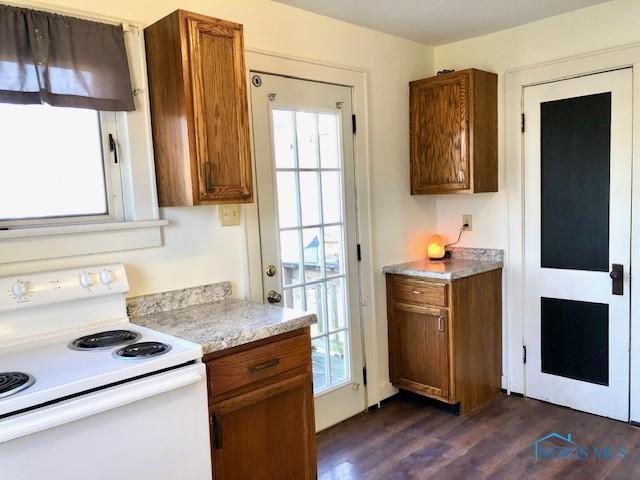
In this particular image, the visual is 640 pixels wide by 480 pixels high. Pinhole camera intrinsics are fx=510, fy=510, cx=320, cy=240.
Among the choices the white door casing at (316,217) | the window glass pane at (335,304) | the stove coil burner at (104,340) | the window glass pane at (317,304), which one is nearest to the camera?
the stove coil burner at (104,340)

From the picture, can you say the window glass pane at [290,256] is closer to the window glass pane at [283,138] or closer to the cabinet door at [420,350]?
the window glass pane at [283,138]

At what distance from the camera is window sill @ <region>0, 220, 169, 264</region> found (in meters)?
1.83

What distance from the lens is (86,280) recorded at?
6.36 feet

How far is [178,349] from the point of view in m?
1.68

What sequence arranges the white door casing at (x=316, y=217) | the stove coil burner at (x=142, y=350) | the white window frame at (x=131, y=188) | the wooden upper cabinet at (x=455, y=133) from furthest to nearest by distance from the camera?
the wooden upper cabinet at (x=455, y=133) < the white door casing at (x=316, y=217) < the white window frame at (x=131, y=188) < the stove coil burner at (x=142, y=350)

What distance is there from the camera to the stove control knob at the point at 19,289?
1782 mm

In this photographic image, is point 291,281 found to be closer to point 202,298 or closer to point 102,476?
point 202,298

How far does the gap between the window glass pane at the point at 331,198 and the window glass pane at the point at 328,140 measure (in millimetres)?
68

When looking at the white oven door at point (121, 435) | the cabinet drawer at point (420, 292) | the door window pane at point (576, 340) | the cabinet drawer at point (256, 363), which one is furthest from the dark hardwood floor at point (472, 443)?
the white oven door at point (121, 435)

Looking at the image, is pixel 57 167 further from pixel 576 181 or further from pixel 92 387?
pixel 576 181

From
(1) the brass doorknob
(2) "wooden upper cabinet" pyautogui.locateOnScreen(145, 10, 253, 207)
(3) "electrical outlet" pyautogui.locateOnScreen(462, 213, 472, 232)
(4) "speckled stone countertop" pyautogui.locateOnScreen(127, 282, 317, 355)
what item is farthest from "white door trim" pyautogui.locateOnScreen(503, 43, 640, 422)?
(2) "wooden upper cabinet" pyautogui.locateOnScreen(145, 10, 253, 207)

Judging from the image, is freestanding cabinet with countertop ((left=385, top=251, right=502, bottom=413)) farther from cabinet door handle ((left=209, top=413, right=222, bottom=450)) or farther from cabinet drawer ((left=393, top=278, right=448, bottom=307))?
cabinet door handle ((left=209, top=413, right=222, bottom=450))

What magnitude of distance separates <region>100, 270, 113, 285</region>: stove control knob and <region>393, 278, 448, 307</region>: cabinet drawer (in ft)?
Result: 5.96

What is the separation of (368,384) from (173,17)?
232 cm
